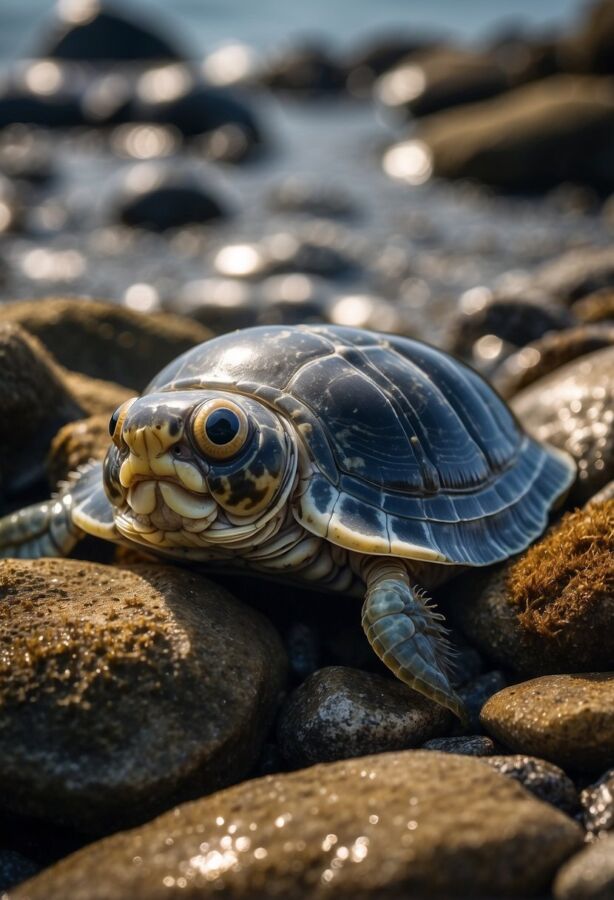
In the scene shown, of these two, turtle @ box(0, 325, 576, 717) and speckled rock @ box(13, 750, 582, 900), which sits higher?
turtle @ box(0, 325, 576, 717)

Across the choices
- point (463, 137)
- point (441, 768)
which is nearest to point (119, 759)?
point (441, 768)

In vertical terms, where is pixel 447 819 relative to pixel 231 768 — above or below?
above

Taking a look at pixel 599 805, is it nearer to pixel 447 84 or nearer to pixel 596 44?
pixel 596 44

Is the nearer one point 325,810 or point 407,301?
point 325,810

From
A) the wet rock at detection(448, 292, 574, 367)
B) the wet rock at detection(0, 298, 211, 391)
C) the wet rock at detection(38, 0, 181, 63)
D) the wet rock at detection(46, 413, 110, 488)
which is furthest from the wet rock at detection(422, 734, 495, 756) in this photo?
the wet rock at detection(38, 0, 181, 63)

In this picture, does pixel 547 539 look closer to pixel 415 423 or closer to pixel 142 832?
pixel 415 423

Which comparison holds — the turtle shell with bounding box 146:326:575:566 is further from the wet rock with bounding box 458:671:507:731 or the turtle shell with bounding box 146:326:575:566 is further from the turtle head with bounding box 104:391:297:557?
the wet rock with bounding box 458:671:507:731
